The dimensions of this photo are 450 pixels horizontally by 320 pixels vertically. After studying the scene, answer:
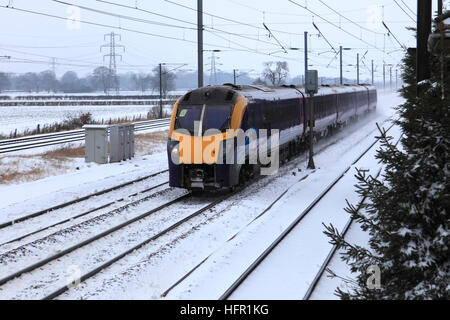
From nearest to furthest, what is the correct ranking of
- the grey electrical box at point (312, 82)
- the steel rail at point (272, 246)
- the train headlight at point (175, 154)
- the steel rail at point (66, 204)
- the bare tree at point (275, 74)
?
the steel rail at point (272, 246) → the steel rail at point (66, 204) → the train headlight at point (175, 154) → the grey electrical box at point (312, 82) → the bare tree at point (275, 74)

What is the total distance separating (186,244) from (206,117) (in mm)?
4865

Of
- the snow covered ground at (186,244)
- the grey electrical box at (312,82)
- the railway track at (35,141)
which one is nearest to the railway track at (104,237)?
the snow covered ground at (186,244)

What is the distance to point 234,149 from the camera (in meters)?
14.4

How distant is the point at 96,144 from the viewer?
68.8ft

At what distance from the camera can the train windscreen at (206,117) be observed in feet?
46.7

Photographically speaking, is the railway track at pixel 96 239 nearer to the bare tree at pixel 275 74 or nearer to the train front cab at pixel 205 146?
the train front cab at pixel 205 146

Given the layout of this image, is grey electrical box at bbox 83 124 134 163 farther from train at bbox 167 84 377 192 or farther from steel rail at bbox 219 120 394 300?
steel rail at bbox 219 120 394 300

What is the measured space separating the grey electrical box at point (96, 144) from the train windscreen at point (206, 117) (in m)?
6.81

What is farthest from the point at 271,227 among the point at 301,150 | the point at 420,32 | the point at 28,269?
the point at 301,150

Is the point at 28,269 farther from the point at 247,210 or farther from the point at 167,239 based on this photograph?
the point at 247,210

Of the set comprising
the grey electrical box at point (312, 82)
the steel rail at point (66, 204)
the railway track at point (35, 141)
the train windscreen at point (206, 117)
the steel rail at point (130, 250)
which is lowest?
the steel rail at point (130, 250)

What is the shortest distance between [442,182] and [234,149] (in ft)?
32.7

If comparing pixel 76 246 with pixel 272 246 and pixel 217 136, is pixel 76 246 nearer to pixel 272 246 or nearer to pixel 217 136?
pixel 272 246

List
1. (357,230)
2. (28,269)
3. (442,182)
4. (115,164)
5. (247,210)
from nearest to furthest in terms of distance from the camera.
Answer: (442,182), (28,269), (357,230), (247,210), (115,164)
